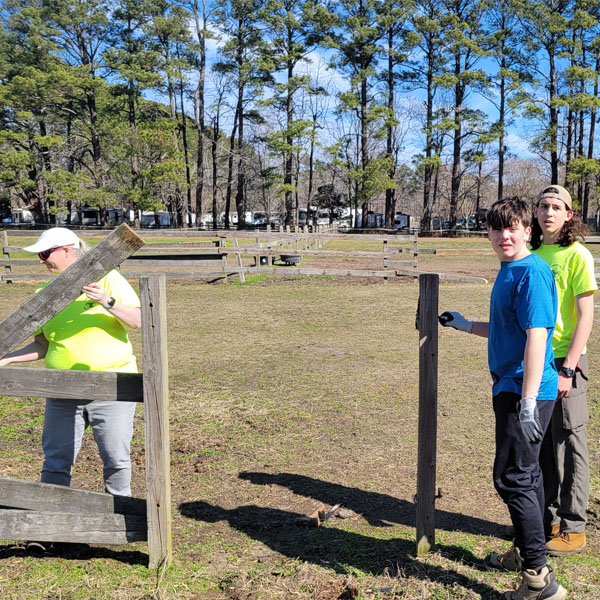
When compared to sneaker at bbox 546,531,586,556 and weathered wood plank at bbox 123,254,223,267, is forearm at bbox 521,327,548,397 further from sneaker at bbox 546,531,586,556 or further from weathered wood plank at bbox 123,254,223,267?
weathered wood plank at bbox 123,254,223,267

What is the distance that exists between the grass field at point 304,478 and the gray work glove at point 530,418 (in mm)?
857

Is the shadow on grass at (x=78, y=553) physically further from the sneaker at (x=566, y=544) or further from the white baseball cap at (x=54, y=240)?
the sneaker at (x=566, y=544)

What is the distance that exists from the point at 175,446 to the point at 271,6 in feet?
147

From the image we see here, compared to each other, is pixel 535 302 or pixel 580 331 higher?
pixel 535 302

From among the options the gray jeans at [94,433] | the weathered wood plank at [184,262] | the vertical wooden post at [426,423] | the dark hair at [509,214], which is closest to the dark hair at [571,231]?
the dark hair at [509,214]

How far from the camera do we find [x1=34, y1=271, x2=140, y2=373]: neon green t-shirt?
301 cm

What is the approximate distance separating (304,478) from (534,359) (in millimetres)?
2223

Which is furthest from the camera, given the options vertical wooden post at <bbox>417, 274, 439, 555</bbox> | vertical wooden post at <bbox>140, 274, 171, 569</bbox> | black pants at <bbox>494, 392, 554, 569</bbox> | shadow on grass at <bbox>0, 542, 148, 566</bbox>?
shadow on grass at <bbox>0, 542, 148, 566</bbox>

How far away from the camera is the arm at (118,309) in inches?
109

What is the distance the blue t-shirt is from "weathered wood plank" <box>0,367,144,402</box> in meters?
1.65

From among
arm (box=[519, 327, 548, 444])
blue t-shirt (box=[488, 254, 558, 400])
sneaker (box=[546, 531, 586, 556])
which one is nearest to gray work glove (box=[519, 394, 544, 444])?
arm (box=[519, 327, 548, 444])

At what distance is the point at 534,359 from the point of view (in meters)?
2.40

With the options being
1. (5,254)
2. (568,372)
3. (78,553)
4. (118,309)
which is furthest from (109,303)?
(5,254)

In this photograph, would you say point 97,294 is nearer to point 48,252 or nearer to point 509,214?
point 48,252
